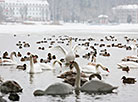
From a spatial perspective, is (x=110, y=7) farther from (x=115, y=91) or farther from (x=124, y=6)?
(x=115, y=91)

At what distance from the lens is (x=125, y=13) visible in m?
193

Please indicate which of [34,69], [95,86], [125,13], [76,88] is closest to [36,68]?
[34,69]

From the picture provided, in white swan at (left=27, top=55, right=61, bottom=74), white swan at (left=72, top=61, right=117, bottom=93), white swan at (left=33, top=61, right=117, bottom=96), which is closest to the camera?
white swan at (left=33, top=61, right=117, bottom=96)

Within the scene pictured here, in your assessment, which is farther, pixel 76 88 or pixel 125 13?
pixel 125 13

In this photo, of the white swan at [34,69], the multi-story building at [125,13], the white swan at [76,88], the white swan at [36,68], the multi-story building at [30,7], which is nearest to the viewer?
the white swan at [76,88]

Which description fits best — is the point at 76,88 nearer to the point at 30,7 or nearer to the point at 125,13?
the point at 125,13

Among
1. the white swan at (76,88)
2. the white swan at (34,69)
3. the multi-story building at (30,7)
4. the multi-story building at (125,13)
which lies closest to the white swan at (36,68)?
the white swan at (34,69)

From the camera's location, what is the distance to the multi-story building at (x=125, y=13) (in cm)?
18688

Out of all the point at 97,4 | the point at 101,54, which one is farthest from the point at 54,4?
the point at 101,54

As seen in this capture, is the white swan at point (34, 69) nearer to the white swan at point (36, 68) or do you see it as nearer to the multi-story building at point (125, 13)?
the white swan at point (36, 68)

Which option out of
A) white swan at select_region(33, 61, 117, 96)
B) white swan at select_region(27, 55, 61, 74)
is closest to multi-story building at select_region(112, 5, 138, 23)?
white swan at select_region(27, 55, 61, 74)

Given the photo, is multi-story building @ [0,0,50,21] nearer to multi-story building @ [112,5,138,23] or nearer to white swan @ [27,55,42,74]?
multi-story building @ [112,5,138,23]

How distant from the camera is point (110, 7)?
200 m

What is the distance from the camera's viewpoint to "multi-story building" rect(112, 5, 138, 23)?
186875 mm
